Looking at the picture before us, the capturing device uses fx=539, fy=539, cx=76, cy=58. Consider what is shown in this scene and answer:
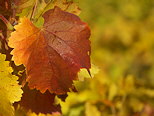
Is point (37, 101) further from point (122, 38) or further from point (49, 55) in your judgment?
point (122, 38)

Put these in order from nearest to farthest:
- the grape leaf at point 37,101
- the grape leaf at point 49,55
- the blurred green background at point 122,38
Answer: the grape leaf at point 49,55, the grape leaf at point 37,101, the blurred green background at point 122,38

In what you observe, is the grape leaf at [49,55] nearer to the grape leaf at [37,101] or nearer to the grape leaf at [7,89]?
the grape leaf at [7,89]

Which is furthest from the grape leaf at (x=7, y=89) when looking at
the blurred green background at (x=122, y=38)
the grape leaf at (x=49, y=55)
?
the blurred green background at (x=122, y=38)

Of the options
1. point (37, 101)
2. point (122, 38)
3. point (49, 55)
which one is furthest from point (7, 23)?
point (122, 38)

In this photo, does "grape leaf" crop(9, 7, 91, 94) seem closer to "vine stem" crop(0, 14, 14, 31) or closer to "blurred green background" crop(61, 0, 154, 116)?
"vine stem" crop(0, 14, 14, 31)

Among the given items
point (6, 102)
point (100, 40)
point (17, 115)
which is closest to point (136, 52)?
point (100, 40)

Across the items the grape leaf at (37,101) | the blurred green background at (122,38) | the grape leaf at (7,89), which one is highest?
the grape leaf at (7,89)

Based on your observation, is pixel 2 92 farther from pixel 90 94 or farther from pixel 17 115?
pixel 90 94
